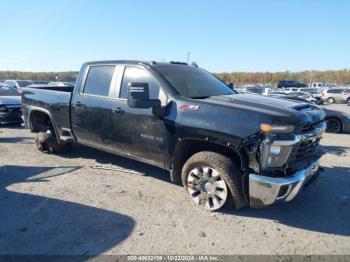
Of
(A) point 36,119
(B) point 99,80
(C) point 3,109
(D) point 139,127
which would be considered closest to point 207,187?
(D) point 139,127

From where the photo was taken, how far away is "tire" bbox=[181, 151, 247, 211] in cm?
415

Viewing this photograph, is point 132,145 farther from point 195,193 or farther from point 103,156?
point 103,156

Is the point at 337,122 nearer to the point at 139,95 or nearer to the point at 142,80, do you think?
the point at 142,80

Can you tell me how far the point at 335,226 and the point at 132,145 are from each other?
9.93 feet

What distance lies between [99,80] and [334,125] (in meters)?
9.36

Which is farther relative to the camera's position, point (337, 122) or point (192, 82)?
point (337, 122)

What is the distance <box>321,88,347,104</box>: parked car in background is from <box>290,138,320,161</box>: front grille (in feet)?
105

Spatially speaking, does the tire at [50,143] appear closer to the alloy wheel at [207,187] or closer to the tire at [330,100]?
Result: the alloy wheel at [207,187]

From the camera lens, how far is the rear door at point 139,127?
4809mm

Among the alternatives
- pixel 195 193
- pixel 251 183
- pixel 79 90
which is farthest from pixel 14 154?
Result: pixel 251 183

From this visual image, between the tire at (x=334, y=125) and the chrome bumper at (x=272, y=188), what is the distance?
29.2 feet

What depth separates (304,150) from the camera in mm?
4203

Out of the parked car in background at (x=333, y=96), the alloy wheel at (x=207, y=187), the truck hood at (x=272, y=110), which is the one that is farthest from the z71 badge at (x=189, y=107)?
the parked car in background at (x=333, y=96)

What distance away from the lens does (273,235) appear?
152 inches
